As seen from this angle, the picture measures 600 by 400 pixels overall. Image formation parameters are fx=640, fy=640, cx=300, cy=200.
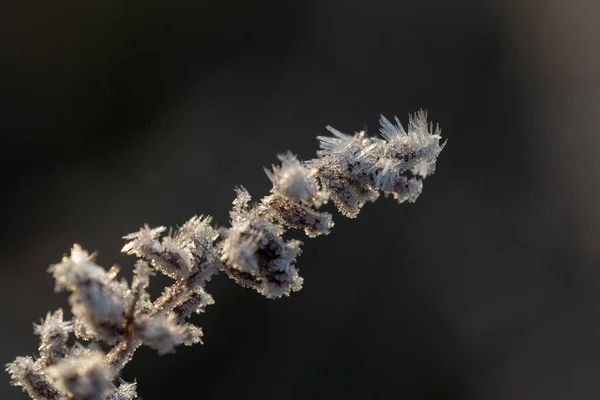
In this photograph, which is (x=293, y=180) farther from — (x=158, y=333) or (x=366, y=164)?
(x=158, y=333)

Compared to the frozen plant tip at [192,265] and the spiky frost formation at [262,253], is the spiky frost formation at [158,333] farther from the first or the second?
the spiky frost formation at [262,253]

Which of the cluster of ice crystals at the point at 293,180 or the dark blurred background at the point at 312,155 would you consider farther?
the dark blurred background at the point at 312,155

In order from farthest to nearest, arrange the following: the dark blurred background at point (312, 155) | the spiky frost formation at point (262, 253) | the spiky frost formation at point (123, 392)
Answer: the dark blurred background at point (312, 155), the spiky frost formation at point (123, 392), the spiky frost formation at point (262, 253)

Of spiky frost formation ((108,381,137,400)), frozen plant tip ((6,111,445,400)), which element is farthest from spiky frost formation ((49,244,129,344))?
spiky frost formation ((108,381,137,400))

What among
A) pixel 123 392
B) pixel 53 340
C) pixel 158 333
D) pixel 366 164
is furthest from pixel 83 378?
pixel 366 164

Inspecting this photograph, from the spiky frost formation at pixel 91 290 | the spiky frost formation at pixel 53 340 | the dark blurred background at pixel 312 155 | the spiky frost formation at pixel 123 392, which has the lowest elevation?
the spiky frost formation at pixel 91 290

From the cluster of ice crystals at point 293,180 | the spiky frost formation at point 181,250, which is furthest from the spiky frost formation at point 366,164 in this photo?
the spiky frost formation at point 181,250

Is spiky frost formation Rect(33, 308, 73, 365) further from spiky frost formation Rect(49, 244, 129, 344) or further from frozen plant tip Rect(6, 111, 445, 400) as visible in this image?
spiky frost formation Rect(49, 244, 129, 344)

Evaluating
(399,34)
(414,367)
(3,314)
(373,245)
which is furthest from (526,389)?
(3,314)
